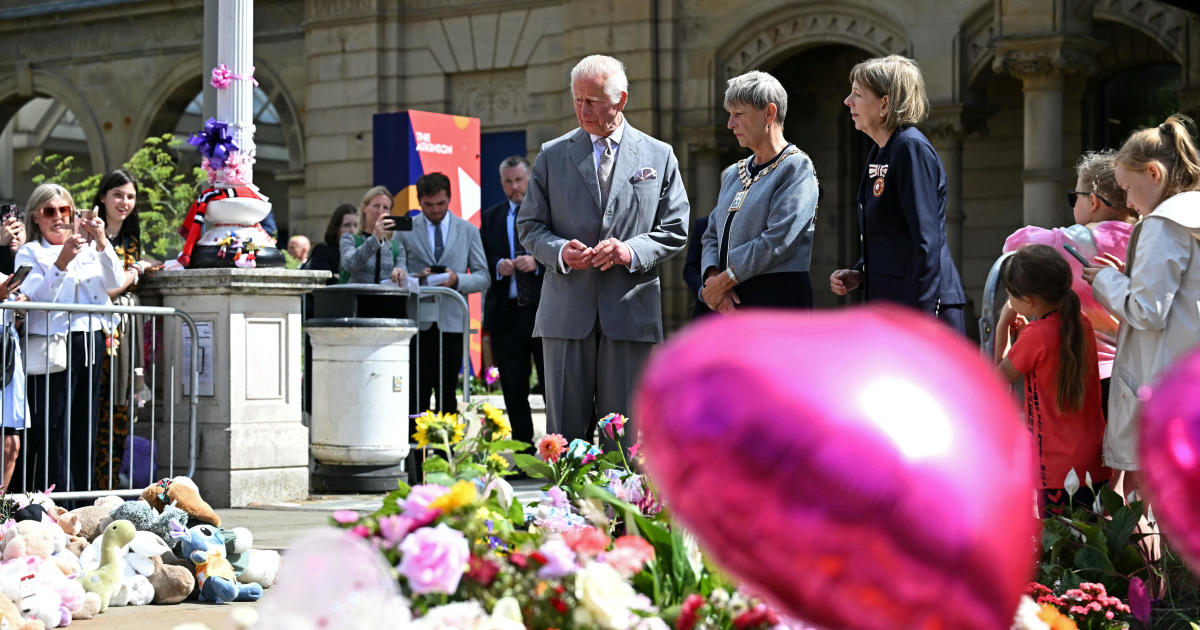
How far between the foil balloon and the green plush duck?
432cm

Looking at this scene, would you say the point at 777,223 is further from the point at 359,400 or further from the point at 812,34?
the point at 812,34

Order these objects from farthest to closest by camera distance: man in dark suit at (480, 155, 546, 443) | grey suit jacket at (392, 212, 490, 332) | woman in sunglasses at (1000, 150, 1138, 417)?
grey suit jacket at (392, 212, 490, 332) → man in dark suit at (480, 155, 546, 443) → woman in sunglasses at (1000, 150, 1138, 417)

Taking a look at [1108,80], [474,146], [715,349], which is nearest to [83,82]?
[474,146]

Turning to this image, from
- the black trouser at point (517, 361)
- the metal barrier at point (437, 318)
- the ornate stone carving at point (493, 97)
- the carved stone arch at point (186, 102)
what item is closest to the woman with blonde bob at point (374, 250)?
the metal barrier at point (437, 318)

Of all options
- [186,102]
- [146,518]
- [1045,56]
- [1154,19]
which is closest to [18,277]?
[146,518]

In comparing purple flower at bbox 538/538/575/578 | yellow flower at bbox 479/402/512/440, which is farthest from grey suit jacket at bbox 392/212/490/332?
purple flower at bbox 538/538/575/578

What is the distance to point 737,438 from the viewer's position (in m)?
1.47

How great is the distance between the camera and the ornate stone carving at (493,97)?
21.8m

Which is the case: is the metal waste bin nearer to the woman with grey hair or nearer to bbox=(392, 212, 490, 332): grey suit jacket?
bbox=(392, 212, 490, 332): grey suit jacket

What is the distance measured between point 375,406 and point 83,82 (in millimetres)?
19295

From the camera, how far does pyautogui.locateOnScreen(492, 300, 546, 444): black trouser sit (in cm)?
1010

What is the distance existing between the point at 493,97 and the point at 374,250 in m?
12.1

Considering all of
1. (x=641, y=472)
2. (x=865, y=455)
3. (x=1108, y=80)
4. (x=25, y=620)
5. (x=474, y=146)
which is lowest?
(x=25, y=620)

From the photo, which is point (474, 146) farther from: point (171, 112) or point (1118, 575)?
point (171, 112)
